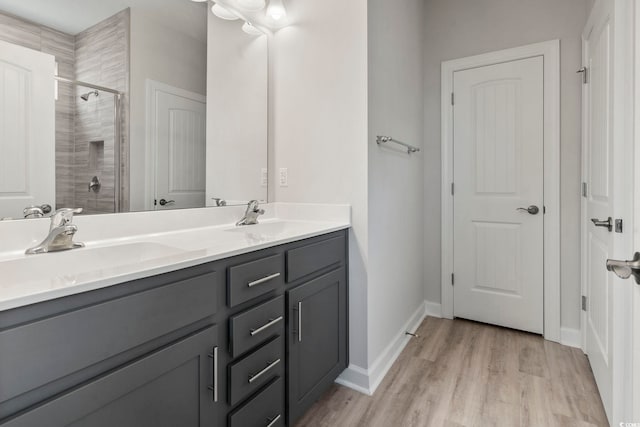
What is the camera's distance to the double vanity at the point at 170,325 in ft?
2.14

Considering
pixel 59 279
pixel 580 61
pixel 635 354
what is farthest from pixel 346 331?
pixel 580 61

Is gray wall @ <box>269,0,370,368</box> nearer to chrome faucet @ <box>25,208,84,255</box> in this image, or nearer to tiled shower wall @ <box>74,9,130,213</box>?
tiled shower wall @ <box>74,9,130,213</box>

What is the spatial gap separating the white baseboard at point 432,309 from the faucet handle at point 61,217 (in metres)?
2.56

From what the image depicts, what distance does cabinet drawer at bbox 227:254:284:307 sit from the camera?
1068 millimetres

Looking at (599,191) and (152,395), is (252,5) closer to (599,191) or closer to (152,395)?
(152,395)

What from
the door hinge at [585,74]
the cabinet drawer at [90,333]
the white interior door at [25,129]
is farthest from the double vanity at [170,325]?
the door hinge at [585,74]

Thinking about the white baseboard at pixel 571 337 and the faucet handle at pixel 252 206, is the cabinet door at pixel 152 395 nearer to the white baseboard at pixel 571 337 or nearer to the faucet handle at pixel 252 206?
the faucet handle at pixel 252 206

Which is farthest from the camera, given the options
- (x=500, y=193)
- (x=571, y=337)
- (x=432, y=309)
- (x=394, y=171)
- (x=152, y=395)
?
(x=432, y=309)

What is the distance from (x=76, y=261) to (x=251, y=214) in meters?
0.87

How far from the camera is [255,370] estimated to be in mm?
1147

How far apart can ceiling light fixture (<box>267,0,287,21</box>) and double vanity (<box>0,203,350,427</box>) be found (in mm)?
1235

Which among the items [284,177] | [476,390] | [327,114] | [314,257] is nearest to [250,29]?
[327,114]

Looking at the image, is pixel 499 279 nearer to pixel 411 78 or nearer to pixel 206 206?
pixel 411 78

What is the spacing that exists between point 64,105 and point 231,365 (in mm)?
1070
